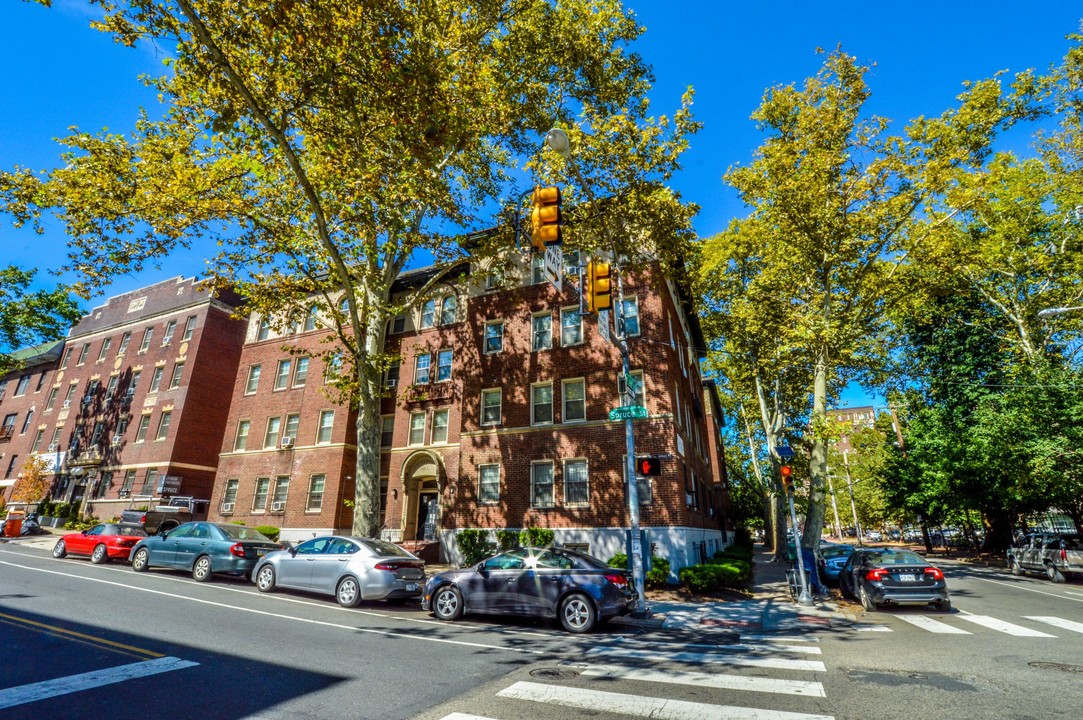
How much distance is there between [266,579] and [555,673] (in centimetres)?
948

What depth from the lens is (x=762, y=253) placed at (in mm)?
20047

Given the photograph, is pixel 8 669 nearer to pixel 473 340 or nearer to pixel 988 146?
pixel 473 340

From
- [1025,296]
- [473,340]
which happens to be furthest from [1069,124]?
[473,340]

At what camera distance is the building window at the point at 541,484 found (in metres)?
19.8

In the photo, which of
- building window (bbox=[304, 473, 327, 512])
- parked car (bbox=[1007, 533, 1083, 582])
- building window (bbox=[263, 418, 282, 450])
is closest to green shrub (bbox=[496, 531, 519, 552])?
building window (bbox=[304, 473, 327, 512])

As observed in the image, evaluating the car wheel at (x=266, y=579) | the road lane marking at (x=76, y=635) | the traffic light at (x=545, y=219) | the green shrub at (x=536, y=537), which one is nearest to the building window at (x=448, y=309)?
the green shrub at (x=536, y=537)

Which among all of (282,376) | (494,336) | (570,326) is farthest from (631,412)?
(282,376)

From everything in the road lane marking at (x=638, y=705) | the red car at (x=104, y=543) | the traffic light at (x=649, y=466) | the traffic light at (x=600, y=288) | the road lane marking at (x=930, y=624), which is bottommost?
the road lane marking at (x=930, y=624)

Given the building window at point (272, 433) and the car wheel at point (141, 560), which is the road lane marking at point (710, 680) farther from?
the building window at point (272, 433)

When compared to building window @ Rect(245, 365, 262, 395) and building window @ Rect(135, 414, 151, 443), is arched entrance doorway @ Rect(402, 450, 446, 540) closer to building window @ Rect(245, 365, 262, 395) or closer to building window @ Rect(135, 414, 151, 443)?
building window @ Rect(245, 365, 262, 395)

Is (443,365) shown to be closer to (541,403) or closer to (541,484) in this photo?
(541,403)

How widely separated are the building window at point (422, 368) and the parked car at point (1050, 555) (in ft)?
89.4

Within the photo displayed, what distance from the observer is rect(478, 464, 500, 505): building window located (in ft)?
68.3

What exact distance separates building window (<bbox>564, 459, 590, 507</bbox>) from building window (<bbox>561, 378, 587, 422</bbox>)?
71.3 inches
